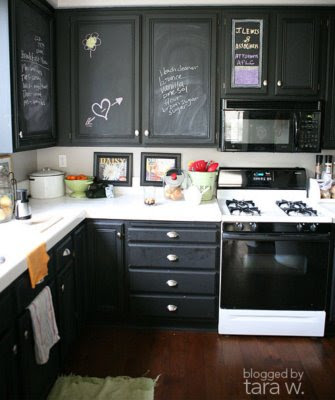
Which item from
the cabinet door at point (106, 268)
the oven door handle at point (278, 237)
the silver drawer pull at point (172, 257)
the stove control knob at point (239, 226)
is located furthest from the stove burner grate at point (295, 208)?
the cabinet door at point (106, 268)

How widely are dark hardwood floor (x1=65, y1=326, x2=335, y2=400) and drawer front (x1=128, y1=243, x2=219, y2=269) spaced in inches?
19.5

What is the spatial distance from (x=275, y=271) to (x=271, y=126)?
1.03 metres

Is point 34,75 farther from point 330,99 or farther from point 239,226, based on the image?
point 330,99

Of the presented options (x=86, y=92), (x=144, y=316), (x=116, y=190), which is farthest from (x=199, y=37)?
(x=144, y=316)

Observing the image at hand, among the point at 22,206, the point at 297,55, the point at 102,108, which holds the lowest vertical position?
the point at 22,206

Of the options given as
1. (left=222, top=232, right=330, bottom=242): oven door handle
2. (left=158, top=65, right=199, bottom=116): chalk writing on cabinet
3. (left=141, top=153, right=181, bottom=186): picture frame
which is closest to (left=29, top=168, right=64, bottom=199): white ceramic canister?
(left=141, top=153, right=181, bottom=186): picture frame

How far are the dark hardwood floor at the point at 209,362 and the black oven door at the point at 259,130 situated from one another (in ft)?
4.38

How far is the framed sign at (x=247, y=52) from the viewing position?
122 inches

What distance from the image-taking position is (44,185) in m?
3.36

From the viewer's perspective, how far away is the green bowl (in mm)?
3398

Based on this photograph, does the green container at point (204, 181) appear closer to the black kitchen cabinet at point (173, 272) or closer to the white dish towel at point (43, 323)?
the black kitchen cabinet at point (173, 272)

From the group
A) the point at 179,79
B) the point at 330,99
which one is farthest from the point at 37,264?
the point at 330,99

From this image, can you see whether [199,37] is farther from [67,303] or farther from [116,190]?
[67,303]

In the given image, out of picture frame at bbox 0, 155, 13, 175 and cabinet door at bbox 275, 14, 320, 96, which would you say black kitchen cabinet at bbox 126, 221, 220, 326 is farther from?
cabinet door at bbox 275, 14, 320, 96
